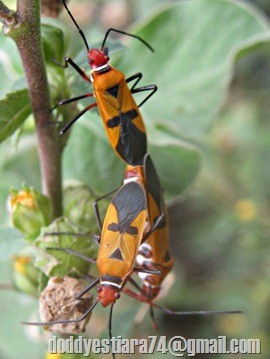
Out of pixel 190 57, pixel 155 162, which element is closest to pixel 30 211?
pixel 155 162

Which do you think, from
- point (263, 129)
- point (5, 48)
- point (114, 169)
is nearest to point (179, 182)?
point (114, 169)

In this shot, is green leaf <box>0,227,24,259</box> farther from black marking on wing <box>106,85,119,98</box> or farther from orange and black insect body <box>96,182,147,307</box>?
black marking on wing <box>106,85,119,98</box>

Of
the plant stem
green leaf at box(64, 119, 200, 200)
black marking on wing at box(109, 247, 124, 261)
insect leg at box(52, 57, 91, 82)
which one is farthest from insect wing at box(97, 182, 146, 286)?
green leaf at box(64, 119, 200, 200)

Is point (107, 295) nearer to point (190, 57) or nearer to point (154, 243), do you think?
point (154, 243)

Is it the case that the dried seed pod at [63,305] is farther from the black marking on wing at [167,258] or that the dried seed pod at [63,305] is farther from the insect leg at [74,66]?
the insect leg at [74,66]

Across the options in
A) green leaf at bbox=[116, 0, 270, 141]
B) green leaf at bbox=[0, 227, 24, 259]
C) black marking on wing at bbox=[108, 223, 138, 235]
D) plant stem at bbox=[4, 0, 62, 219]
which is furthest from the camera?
green leaf at bbox=[116, 0, 270, 141]

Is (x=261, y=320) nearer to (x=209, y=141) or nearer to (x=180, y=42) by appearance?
(x=209, y=141)
